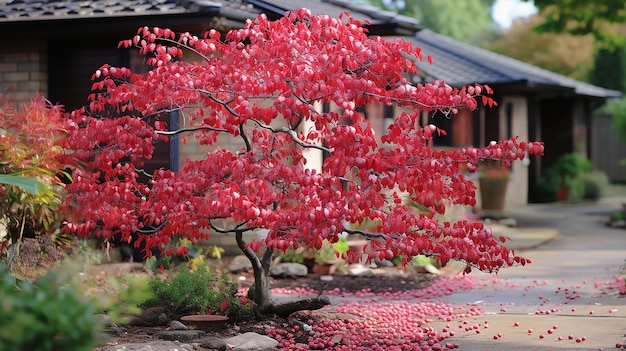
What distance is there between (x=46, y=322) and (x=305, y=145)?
4.19 metres

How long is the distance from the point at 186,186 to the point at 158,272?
3.36 metres

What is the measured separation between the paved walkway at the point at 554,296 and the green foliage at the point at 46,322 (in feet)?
13.7

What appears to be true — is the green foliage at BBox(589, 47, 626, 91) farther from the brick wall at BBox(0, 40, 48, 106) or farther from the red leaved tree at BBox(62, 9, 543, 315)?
the red leaved tree at BBox(62, 9, 543, 315)

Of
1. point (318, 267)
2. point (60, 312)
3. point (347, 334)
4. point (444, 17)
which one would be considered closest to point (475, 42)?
point (444, 17)

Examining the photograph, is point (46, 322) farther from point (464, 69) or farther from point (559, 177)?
point (559, 177)

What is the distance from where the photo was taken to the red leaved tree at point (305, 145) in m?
6.80

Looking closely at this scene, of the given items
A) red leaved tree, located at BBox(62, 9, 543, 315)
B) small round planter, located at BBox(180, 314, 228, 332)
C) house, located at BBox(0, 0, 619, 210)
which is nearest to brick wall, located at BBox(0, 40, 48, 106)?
house, located at BBox(0, 0, 619, 210)

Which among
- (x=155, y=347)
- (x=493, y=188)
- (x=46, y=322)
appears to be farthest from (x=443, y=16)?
(x=46, y=322)

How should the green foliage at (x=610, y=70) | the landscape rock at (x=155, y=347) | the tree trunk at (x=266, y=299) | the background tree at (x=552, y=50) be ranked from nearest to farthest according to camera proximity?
the landscape rock at (x=155, y=347) < the tree trunk at (x=266, y=299) < the green foliage at (x=610, y=70) < the background tree at (x=552, y=50)

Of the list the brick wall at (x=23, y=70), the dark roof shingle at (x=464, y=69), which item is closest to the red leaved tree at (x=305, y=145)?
the brick wall at (x=23, y=70)

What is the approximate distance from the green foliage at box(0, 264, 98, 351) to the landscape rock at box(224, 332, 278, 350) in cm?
329

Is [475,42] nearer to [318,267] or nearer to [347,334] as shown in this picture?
[318,267]

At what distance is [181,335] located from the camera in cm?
699

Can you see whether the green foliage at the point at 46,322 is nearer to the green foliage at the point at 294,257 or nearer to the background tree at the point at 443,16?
the green foliage at the point at 294,257
